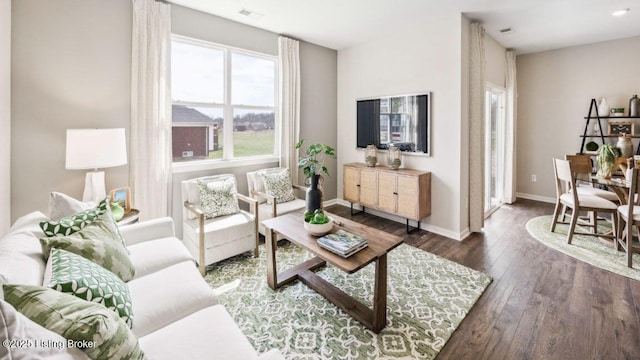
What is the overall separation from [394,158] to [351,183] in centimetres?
78

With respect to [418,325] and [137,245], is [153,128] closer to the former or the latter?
[137,245]

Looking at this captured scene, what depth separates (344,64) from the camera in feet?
16.1

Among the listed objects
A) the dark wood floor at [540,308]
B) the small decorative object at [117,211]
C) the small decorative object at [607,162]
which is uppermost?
the small decorative object at [607,162]

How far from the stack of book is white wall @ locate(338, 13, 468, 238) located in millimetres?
2099

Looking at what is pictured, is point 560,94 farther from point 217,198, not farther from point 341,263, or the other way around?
point 217,198

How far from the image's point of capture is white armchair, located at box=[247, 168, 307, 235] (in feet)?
11.3


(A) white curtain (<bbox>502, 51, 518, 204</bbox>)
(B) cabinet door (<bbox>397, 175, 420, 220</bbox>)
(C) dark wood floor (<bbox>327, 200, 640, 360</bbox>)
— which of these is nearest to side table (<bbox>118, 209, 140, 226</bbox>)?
(C) dark wood floor (<bbox>327, 200, 640, 360</bbox>)

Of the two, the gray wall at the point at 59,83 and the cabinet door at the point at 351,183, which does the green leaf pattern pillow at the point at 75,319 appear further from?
the cabinet door at the point at 351,183

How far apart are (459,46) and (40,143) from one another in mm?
4337

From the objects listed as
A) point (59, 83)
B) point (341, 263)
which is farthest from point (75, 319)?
point (59, 83)

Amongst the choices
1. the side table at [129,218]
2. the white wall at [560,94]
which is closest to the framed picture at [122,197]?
the side table at [129,218]

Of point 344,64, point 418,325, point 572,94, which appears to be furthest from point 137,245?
point 572,94

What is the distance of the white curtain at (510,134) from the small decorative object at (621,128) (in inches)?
49.9

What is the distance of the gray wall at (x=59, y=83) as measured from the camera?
2.45 meters
